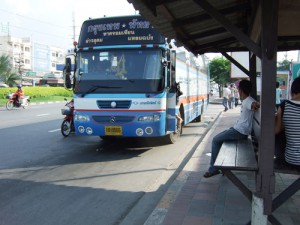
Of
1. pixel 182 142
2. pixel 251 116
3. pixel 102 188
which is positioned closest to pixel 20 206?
pixel 102 188

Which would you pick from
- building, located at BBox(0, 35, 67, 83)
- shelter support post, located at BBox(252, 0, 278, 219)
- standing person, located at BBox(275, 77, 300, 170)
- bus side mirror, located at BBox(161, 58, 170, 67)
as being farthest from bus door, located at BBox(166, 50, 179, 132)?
building, located at BBox(0, 35, 67, 83)

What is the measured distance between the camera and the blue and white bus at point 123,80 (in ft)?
27.2

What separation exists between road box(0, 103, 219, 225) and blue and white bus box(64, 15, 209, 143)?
0.79 metres

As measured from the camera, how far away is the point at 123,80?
8.41 meters

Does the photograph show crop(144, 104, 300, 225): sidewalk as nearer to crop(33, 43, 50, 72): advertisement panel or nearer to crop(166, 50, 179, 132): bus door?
crop(166, 50, 179, 132): bus door

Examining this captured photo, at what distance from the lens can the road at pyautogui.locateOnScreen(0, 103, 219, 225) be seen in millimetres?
4949

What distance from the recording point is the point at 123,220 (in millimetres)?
4727

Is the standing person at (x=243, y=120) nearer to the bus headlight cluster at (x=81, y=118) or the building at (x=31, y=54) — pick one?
the bus headlight cluster at (x=81, y=118)

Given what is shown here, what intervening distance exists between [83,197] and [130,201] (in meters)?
0.74

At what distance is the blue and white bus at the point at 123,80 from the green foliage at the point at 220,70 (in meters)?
43.7

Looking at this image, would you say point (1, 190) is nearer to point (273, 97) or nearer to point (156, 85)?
point (156, 85)

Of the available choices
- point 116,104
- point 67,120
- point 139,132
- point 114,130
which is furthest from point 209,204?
point 67,120

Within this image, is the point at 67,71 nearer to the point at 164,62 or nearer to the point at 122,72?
the point at 122,72

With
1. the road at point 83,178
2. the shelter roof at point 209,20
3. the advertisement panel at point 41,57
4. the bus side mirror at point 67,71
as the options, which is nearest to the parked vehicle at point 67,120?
the road at point 83,178
